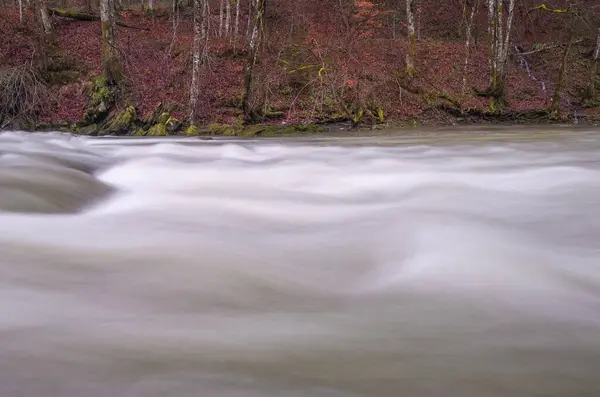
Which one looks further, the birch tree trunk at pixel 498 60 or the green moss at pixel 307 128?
the birch tree trunk at pixel 498 60

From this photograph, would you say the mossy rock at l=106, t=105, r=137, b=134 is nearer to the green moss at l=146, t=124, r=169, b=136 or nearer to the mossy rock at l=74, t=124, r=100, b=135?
the mossy rock at l=74, t=124, r=100, b=135

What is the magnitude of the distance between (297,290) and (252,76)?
55.8 ft

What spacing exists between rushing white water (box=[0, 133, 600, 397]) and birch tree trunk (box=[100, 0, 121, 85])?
45.7 ft

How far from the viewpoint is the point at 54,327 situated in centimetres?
178

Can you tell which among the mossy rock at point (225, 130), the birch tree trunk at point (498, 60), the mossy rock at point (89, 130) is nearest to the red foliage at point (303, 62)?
the birch tree trunk at point (498, 60)

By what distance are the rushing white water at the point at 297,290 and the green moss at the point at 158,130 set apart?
10014 mm

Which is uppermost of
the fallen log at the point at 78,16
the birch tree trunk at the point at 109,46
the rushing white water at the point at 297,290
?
the fallen log at the point at 78,16

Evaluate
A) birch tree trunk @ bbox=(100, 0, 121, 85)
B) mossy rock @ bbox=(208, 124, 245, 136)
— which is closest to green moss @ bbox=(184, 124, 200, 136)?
mossy rock @ bbox=(208, 124, 245, 136)

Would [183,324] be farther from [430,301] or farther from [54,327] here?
[430,301]

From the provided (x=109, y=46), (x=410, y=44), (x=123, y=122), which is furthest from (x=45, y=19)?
(x=410, y=44)

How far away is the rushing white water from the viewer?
4.93 feet

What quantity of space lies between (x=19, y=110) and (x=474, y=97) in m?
16.9

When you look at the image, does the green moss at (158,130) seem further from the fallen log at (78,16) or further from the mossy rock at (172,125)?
the fallen log at (78,16)

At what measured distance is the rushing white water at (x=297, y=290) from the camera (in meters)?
1.50
